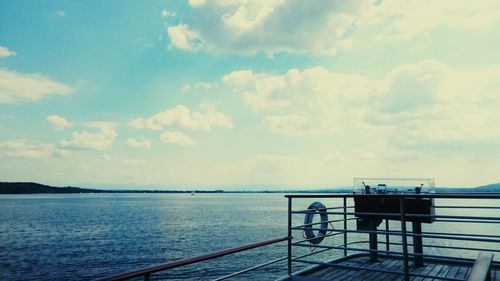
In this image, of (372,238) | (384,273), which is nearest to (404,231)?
(384,273)

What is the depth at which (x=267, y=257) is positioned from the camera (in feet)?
81.5

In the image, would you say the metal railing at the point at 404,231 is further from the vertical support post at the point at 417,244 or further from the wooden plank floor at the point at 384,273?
the wooden plank floor at the point at 384,273

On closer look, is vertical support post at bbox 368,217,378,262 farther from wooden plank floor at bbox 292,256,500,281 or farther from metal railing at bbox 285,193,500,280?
wooden plank floor at bbox 292,256,500,281

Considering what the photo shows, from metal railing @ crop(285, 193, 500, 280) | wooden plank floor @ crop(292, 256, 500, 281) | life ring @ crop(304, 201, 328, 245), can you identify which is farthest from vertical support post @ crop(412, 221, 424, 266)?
life ring @ crop(304, 201, 328, 245)

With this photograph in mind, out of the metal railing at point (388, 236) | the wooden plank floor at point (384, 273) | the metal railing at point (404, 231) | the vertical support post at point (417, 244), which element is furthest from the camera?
the vertical support post at point (417, 244)

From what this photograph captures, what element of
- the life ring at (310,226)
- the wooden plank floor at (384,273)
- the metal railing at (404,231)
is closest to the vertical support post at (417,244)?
the metal railing at (404,231)

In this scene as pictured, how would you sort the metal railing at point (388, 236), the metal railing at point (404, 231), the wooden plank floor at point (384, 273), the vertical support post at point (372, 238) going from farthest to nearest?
the vertical support post at point (372, 238), the wooden plank floor at point (384, 273), the metal railing at point (404, 231), the metal railing at point (388, 236)

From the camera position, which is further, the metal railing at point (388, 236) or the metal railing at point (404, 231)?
the metal railing at point (404, 231)

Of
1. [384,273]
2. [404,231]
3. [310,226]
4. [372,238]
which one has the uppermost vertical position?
[404,231]

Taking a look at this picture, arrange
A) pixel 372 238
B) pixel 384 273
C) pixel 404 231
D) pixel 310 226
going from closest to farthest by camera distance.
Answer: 1. pixel 404 231
2. pixel 384 273
3. pixel 310 226
4. pixel 372 238

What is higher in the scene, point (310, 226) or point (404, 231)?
point (404, 231)

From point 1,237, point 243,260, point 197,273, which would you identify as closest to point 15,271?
point 197,273

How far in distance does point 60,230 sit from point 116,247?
18.6 metres

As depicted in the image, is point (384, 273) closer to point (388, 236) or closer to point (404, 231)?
point (388, 236)
